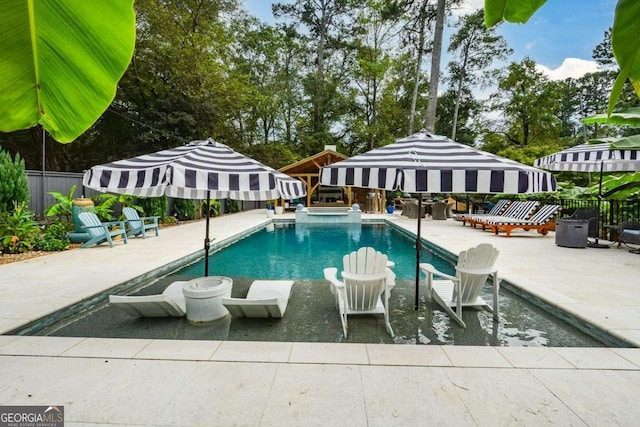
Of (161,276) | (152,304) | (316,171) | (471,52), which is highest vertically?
(471,52)

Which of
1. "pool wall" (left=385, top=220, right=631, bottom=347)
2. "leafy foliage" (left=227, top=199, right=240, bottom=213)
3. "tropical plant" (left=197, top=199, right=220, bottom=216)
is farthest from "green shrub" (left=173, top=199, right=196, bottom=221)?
"pool wall" (left=385, top=220, right=631, bottom=347)

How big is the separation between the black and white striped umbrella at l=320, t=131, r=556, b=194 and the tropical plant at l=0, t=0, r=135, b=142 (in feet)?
8.59

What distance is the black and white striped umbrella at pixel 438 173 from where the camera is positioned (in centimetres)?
311

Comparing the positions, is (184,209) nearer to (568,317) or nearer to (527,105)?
(568,317)

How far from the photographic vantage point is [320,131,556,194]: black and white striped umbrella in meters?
3.11

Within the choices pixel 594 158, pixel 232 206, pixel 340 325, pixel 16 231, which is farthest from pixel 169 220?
pixel 594 158

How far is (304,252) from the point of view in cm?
884

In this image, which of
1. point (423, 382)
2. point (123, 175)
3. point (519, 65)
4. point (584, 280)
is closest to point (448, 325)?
point (423, 382)

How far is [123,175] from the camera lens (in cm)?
332

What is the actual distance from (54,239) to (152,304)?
5783 mm

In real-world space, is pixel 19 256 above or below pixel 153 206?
below

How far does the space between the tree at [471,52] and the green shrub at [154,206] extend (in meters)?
21.8

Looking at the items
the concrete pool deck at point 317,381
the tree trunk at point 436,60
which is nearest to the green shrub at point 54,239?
the concrete pool deck at point 317,381

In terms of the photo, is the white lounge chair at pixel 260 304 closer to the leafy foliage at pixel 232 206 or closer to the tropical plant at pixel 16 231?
the tropical plant at pixel 16 231
